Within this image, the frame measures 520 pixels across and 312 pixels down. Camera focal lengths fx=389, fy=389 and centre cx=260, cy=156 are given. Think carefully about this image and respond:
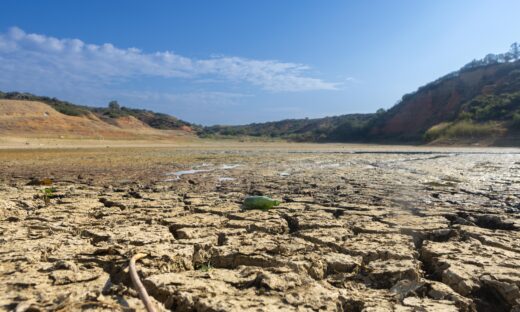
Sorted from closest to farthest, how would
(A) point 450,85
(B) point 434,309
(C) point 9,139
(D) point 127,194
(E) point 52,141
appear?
1. (B) point 434,309
2. (D) point 127,194
3. (C) point 9,139
4. (E) point 52,141
5. (A) point 450,85

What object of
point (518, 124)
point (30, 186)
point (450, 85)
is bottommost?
point (30, 186)

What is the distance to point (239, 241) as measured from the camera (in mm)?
2844

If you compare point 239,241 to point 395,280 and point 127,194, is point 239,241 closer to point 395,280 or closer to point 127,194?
point 395,280

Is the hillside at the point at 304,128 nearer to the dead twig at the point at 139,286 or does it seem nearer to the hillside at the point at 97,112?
the hillside at the point at 97,112

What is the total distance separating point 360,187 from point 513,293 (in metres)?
3.78

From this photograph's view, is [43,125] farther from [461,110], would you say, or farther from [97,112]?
[461,110]

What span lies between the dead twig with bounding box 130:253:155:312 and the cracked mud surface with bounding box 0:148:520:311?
54 mm

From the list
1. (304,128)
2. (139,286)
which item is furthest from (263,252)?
(304,128)

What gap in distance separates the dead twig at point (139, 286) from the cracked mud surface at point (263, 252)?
0.05 metres

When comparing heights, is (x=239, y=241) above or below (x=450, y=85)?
below

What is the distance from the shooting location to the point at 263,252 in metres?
2.61

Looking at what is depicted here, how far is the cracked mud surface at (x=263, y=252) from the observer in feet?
6.38

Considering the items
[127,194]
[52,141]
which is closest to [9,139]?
[52,141]

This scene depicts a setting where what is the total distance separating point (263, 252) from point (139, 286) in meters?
0.96
